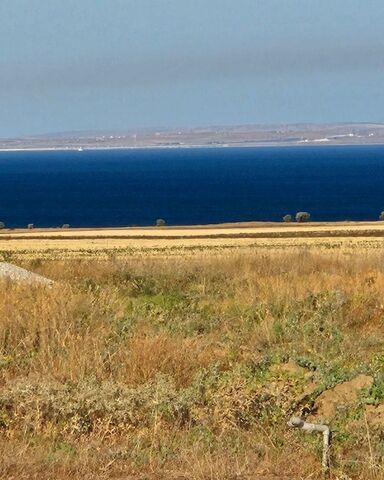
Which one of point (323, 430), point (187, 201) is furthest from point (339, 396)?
point (187, 201)

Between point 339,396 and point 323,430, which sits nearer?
point 323,430

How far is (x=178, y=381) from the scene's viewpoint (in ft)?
22.8

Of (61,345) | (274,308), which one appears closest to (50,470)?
(61,345)

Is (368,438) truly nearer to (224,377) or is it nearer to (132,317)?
(224,377)

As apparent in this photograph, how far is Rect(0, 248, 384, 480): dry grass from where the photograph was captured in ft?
17.2

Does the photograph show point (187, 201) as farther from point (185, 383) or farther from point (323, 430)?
point (323, 430)

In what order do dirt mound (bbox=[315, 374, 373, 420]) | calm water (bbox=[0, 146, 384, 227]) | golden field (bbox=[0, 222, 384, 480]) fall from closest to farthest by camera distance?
golden field (bbox=[0, 222, 384, 480]) → dirt mound (bbox=[315, 374, 373, 420]) → calm water (bbox=[0, 146, 384, 227])

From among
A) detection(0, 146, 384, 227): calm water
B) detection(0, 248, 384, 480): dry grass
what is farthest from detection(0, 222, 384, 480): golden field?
detection(0, 146, 384, 227): calm water

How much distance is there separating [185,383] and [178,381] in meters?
0.07

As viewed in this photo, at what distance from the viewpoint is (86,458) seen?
518 cm

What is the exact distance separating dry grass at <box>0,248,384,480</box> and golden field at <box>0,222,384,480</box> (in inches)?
0.5

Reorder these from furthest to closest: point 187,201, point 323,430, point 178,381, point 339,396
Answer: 1. point 187,201
2. point 178,381
3. point 339,396
4. point 323,430

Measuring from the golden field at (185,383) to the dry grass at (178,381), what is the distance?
0.05ft

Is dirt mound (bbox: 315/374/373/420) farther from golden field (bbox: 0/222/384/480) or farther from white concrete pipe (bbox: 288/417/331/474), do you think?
white concrete pipe (bbox: 288/417/331/474)
